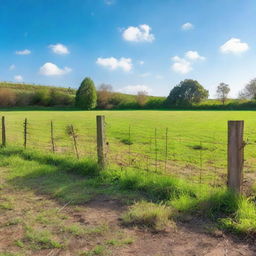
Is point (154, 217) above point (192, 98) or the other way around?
the other way around

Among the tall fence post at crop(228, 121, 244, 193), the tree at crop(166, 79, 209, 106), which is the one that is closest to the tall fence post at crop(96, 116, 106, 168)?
the tall fence post at crop(228, 121, 244, 193)

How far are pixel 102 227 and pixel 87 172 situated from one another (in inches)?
106

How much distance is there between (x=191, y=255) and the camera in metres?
2.92

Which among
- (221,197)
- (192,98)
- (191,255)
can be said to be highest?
(192,98)

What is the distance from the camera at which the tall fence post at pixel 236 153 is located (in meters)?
4.04

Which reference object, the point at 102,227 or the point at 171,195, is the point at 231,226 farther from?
the point at 102,227

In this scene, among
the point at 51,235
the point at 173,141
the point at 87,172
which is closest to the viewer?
the point at 51,235

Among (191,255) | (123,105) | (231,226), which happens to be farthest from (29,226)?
(123,105)

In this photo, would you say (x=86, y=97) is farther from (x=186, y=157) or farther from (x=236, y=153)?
(x=236, y=153)

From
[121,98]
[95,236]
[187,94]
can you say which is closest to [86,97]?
[121,98]

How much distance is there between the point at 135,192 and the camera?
4.93 meters

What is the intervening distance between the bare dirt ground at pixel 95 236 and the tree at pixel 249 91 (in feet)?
236

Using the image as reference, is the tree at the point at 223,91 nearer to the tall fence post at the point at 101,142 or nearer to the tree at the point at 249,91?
the tree at the point at 249,91

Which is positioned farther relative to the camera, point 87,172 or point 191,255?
point 87,172
